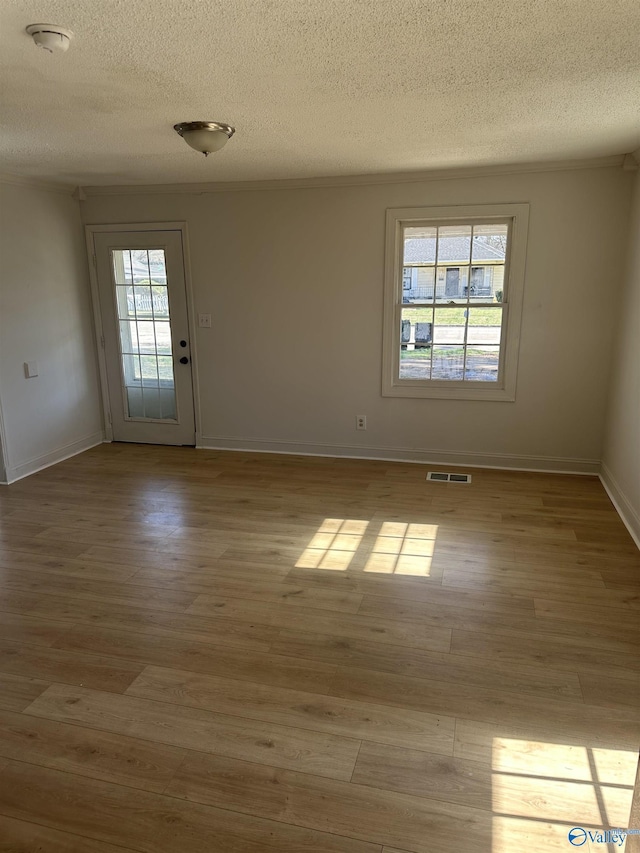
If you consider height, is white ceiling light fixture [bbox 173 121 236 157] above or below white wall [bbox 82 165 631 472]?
above

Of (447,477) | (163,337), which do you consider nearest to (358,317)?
(447,477)

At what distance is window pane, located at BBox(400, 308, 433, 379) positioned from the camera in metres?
4.89

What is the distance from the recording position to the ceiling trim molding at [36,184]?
4547 mm

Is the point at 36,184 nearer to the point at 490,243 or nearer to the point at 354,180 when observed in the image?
the point at 354,180

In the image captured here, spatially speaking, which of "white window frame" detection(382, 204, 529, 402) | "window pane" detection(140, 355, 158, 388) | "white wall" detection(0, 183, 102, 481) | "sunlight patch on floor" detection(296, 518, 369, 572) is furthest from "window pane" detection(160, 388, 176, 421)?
"sunlight patch on floor" detection(296, 518, 369, 572)

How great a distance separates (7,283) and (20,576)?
256 cm

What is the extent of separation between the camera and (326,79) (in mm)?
2467

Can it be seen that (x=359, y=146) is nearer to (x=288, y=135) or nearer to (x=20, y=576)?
(x=288, y=135)

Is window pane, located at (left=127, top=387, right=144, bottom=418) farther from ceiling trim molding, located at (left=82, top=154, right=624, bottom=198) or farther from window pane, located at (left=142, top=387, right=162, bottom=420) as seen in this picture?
ceiling trim molding, located at (left=82, top=154, right=624, bottom=198)

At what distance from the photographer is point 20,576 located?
3250 mm

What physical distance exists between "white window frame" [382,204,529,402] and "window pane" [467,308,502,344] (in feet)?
0.22

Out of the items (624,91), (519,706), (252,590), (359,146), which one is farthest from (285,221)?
(519,706)

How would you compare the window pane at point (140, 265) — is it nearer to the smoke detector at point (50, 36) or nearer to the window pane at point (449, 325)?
the window pane at point (449, 325)

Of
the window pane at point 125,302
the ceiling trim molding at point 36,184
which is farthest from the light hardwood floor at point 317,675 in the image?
the ceiling trim molding at point 36,184
